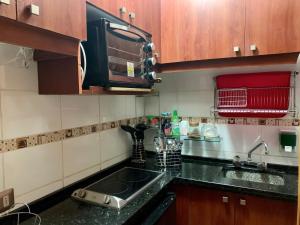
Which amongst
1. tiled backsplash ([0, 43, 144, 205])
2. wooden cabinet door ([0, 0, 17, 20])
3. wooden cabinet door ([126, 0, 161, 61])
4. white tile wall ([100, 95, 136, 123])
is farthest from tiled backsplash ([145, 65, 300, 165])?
wooden cabinet door ([0, 0, 17, 20])

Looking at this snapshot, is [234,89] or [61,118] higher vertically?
[234,89]

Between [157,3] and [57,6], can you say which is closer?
[57,6]

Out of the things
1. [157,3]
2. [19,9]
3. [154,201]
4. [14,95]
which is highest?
[157,3]

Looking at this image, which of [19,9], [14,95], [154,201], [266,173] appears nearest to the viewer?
[19,9]

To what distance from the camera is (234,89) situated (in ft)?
5.65

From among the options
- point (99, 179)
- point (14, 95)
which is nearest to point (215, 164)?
point (99, 179)

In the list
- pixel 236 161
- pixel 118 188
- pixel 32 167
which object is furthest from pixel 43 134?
pixel 236 161

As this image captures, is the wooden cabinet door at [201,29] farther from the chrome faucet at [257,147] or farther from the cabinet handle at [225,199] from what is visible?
the cabinet handle at [225,199]

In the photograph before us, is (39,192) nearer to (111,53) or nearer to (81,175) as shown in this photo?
(81,175)

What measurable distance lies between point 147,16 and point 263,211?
1.31 m

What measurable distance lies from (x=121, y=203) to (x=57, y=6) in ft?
2.90

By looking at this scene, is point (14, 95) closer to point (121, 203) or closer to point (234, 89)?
point (121, 203)

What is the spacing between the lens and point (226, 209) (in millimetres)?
1407

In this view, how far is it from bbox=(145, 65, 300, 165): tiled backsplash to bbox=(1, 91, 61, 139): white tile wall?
975mm
